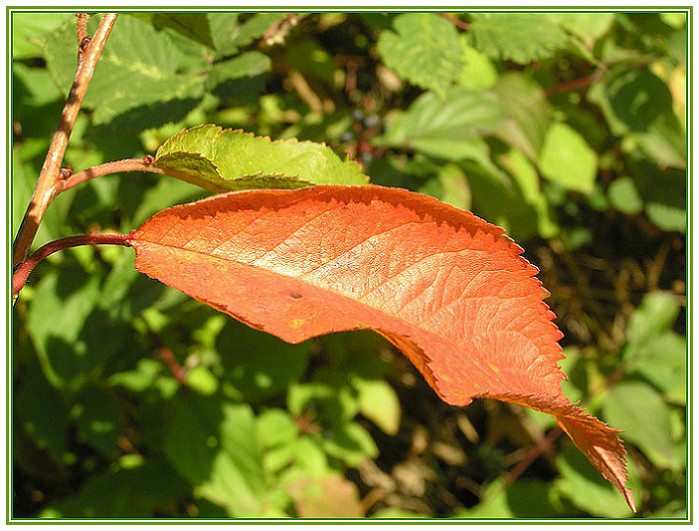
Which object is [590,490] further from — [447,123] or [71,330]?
[71,330]

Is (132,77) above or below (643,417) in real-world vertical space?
above

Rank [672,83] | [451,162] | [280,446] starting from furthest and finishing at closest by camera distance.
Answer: [672,83] < [280,446] < [451,162]

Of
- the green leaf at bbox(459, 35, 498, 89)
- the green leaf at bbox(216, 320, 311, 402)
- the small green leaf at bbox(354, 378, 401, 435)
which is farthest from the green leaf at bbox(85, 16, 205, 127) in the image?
the small green leaf at bbox(354, 378, 401, 435)

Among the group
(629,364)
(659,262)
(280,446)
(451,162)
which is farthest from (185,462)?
(659,262)

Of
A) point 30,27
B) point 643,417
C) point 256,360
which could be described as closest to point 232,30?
point 30,27

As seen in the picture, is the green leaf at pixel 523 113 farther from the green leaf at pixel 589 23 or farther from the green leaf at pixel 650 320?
the green leaf at pixel 650 320

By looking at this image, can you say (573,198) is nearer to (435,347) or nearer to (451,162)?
(451,162)

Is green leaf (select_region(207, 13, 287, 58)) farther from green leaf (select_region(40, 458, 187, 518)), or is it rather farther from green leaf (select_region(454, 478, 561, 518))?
green leaf (select_region(454, 478, 561, 518))

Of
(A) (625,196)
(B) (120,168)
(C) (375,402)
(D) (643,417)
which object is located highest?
(B) (120,168)
